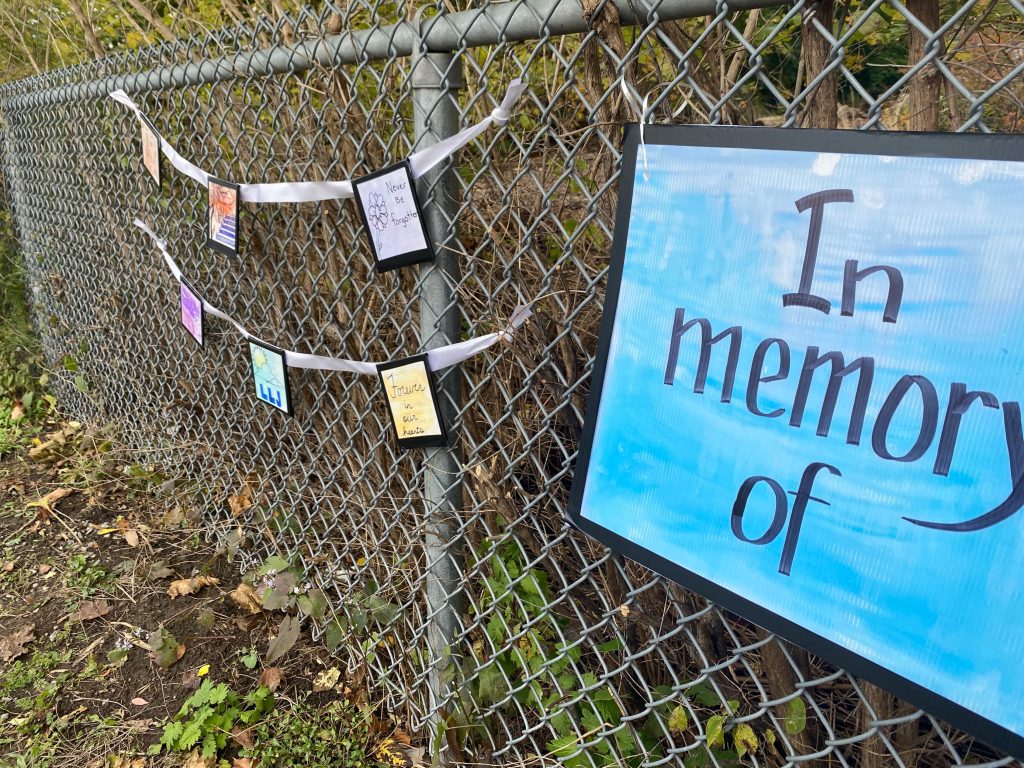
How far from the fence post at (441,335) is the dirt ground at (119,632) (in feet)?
1.63

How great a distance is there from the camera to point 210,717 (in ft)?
7.62

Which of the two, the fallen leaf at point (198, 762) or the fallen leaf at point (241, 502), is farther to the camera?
the fallen leaf at point (241, 502)

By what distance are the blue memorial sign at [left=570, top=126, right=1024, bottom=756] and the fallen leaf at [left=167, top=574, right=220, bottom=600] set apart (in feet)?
7.83

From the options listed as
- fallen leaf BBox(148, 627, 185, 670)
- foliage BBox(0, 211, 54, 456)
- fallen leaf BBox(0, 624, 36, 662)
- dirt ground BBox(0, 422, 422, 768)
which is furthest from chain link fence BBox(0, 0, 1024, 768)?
foliage BBox(0, 211, 54, 456)

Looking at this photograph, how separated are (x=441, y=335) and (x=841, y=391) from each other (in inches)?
40.4

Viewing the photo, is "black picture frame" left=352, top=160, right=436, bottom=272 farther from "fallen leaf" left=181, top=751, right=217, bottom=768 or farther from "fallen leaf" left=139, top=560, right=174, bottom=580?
"fallen leaf" left=139, top=560, right=174, bottom=580

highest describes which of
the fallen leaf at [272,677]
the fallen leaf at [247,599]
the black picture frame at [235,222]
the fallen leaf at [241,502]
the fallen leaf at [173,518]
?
the black picture frame at [235,222]

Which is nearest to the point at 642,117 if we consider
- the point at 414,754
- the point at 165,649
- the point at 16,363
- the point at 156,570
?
the point at 414,754

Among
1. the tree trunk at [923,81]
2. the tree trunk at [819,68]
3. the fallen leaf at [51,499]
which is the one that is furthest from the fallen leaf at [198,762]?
the tree trunk at [923,81]

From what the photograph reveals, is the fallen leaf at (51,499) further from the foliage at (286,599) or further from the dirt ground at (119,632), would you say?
the foliage at (286,599)

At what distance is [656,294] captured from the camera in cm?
116

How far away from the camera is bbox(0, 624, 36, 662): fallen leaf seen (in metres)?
2.71

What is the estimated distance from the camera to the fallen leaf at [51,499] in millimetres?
3600

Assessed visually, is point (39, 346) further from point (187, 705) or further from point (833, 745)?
point (833, 745)
